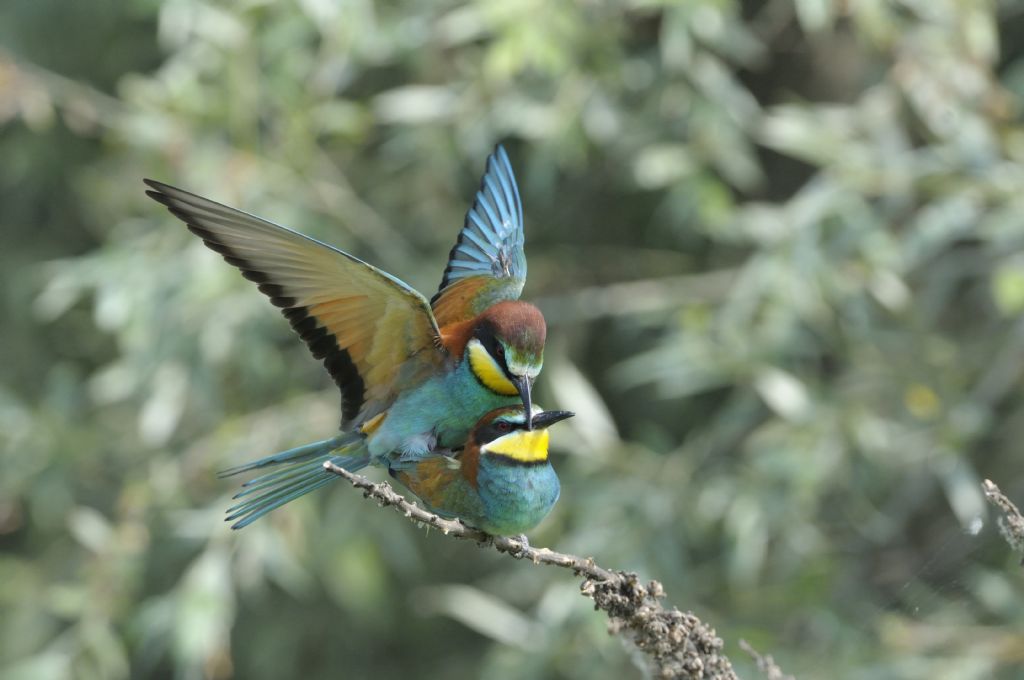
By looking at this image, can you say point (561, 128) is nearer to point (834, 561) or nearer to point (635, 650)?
point (834, 561)

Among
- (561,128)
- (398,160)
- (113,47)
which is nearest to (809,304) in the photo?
(561,128)

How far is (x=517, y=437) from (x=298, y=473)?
354 mm

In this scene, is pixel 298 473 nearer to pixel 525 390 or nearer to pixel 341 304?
pixel 341 304

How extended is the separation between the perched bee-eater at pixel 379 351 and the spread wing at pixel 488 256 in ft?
0.63

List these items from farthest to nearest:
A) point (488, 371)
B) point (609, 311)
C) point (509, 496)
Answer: point (609, 311), point (488, 371), point (509, 496)

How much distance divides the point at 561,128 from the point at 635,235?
2.72 feet

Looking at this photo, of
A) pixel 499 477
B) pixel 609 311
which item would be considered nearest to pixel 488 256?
pixel 499 477

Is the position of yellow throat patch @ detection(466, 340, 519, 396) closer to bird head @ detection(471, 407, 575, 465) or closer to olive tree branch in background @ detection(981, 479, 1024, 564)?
bird head @ detection(471, 407, 575, 465)

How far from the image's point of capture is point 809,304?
353cm

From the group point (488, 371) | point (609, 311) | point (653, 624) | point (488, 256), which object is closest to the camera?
point (653, 624)

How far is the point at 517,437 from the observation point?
1.82 metres

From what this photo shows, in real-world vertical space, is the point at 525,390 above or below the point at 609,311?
above

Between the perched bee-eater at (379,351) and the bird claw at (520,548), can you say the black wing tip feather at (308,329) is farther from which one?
the bird claw at (520,548)

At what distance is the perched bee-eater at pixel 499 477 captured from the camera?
1.79 m
